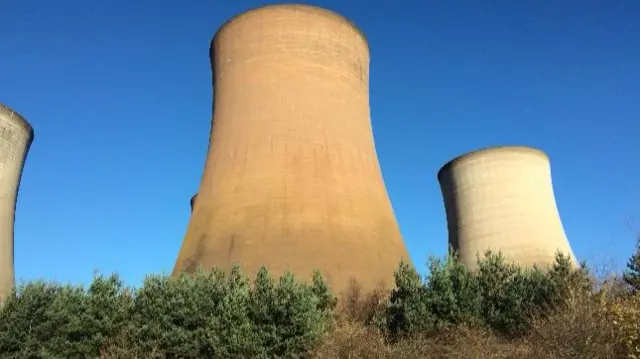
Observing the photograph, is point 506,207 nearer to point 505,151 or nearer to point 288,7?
point 505,151

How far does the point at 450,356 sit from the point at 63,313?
485 centimetres

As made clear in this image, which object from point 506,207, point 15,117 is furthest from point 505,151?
point 15,117

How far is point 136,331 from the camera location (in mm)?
7473

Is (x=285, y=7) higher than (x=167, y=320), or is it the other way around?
(x=285, y=7)

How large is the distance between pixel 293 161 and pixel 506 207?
20.6 ft

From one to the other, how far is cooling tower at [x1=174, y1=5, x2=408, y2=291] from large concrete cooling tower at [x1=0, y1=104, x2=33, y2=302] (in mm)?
2820

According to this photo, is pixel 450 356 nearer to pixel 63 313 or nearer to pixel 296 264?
pixel 296 264

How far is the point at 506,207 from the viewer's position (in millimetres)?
13852

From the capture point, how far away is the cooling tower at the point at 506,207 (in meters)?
13.4

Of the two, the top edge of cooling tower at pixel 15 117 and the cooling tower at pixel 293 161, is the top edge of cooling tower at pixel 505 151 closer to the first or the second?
the cooling tower at pixel 293 161

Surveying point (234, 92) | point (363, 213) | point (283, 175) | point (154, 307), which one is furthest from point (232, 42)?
point (154, 307)

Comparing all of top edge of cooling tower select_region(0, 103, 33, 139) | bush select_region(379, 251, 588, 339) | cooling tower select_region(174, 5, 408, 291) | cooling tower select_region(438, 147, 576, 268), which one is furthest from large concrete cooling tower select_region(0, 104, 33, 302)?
cooling tower select_region(438, 147, 576, 268)

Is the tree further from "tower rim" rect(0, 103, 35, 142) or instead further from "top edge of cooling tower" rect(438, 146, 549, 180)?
"tower rim" rect(0, 103, 35, 142)

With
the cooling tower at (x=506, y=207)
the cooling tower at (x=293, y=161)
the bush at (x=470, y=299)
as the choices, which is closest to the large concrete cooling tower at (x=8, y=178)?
the cooling tower at (x=293, y=161)
